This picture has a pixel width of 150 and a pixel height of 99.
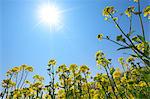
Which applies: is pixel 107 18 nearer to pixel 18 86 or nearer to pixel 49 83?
pixel 49 83

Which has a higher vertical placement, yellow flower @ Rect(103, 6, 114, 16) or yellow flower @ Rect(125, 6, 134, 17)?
yellow flower @ Rect(103, 6, 114, 16)

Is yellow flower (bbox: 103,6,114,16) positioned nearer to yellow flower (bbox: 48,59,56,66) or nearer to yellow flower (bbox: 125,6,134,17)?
yellow flower (bbox: 125,6,134,17)

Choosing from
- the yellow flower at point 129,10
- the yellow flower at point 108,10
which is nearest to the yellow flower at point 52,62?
the yellow flower at point 108,10

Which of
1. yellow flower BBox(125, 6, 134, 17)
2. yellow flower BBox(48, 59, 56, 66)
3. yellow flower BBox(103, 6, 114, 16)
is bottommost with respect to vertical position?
yellow flower BBox(125, 6, 134, 17)

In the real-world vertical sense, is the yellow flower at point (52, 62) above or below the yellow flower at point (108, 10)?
above

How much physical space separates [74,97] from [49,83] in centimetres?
100

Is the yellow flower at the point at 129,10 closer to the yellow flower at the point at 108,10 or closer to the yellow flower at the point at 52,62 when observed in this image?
the yellow flower at the point at 108,10

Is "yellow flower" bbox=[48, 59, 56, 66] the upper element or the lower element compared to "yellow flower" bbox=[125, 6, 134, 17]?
upper

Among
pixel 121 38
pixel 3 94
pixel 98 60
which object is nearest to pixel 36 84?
pixel 3 94

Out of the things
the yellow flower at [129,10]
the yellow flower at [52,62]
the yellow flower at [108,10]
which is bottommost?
the yellow flower at [129,10]

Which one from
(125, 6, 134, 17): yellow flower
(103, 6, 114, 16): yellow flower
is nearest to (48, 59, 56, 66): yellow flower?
(103, 6, 114, 16): yellow flower

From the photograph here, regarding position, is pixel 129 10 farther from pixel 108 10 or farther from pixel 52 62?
pixel 52 62

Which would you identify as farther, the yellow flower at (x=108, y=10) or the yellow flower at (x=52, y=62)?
the yellow flower at (x=52, y=62)

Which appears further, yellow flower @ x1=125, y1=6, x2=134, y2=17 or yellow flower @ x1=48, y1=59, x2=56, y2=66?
yellow flower @ x1=48, y1=59, x2=56, y2=66
